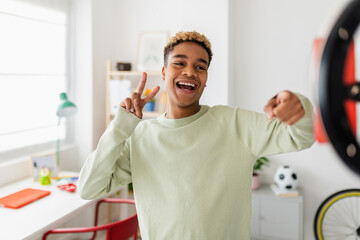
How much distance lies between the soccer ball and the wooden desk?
53.8 inches

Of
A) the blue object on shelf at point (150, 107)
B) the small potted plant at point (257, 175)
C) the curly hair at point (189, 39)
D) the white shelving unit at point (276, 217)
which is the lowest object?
the white shelving unit at point (276, 217)

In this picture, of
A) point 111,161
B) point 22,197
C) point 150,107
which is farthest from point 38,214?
point 150,107

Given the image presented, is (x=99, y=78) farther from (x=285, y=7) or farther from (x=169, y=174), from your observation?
(x=169, y=174)

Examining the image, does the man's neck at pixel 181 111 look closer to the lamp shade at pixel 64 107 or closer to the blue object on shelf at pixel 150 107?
the lamp shade at pixel 64 107

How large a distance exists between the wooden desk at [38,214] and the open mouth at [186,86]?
965 millimetres

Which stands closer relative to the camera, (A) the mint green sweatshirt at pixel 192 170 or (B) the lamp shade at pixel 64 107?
(A) the mint green sweatshirt at pixel 192 170

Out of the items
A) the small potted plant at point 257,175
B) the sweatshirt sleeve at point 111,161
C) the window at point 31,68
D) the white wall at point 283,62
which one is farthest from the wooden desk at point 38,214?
the white wall at point 283,62

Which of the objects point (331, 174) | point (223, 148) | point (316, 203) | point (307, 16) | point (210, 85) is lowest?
point (316, 203)

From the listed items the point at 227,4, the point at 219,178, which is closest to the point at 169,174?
the point at 219,178

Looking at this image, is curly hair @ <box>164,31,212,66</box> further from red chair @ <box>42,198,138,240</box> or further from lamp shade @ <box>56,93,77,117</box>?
lamp shade @ <box>56,93,77,117</box>

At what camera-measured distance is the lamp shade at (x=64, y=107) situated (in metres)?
2.22

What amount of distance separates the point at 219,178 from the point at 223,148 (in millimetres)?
88

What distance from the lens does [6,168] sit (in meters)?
2.13

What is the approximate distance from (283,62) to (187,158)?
1935 millimetres
